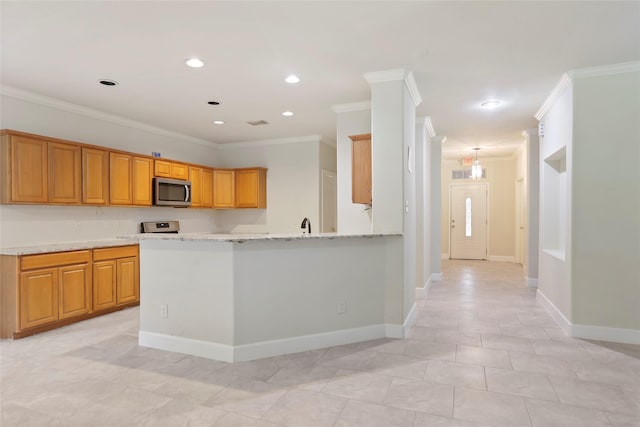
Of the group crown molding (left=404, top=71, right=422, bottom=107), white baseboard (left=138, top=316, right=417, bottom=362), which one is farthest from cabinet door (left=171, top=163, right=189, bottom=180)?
crown molding (left=404, top=71, right=422, bottom=107)

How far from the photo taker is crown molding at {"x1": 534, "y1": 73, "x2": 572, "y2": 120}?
382cm

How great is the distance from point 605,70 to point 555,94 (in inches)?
27.1

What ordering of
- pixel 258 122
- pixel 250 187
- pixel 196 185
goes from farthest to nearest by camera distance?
pixel 250 187, pixel 196 185, pixel 258 122

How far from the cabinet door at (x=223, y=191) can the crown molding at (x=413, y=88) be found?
3.80 metres

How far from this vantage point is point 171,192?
5.87 m

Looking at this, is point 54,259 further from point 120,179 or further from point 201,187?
point 201,187

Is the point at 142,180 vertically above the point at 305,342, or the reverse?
the point at 142,180

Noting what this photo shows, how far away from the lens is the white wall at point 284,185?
6.78 m

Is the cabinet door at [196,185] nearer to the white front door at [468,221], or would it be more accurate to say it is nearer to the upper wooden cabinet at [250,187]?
the upper wooden cabinet at [250,187]

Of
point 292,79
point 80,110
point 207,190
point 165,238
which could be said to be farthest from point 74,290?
point 292,79

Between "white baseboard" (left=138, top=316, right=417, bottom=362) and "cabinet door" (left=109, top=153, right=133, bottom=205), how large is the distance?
2255 millimetres

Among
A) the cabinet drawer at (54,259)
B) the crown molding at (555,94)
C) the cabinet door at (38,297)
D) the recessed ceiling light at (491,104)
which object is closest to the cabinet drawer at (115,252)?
the cabinet drawer at (54,259)

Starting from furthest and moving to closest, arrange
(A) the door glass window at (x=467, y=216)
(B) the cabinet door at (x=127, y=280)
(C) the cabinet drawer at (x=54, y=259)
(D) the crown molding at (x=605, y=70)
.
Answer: (A) the door glass window at (x=467, y=216) < (B) the cabinet door at (x=127, y=280) < (C) the cabinet drawer at (x=54, y=259) < (D) the crown molding at (x=605, y=70)

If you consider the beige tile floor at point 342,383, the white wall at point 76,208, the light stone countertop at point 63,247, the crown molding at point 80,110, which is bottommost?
the beige tile floor at point 342,383
